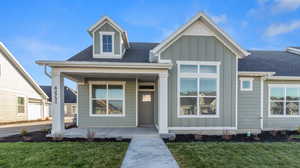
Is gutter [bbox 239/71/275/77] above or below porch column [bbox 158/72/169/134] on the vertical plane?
above

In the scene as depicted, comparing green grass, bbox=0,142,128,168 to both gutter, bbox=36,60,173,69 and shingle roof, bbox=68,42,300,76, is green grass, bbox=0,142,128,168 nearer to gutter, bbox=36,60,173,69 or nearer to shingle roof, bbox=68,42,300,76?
gutter, bbox=36,60,173,69

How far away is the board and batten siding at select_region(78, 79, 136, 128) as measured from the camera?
8.62 m

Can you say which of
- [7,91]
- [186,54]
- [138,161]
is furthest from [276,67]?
[7,91]

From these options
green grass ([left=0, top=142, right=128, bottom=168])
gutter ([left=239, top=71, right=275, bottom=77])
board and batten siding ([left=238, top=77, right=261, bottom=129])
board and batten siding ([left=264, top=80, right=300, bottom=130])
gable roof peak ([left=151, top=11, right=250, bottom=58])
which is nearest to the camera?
green grass ([left=0, top=142, right=128, bottom=168])

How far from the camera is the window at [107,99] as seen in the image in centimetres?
875

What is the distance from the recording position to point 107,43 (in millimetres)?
8648

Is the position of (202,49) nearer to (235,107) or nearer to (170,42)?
(170,42)

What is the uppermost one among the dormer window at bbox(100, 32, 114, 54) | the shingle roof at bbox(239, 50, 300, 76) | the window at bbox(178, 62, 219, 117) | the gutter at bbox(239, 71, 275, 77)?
the dormer window at bbox(100, 32, 114, 54)

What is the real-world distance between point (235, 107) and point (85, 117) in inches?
305

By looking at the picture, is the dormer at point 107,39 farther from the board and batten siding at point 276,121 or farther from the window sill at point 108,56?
the board and batten siding at point 276,121

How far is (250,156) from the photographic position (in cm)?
436

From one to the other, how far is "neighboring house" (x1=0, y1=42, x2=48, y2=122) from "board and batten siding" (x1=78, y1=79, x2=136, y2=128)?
912 cm

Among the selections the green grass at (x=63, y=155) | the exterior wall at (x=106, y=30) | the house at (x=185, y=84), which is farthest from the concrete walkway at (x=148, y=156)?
the exterior wall at (x=106, y=30)

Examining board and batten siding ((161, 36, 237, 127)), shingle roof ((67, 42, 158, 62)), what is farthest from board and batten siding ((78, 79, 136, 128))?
board and batten siding ((161, 36, 237, 127))
